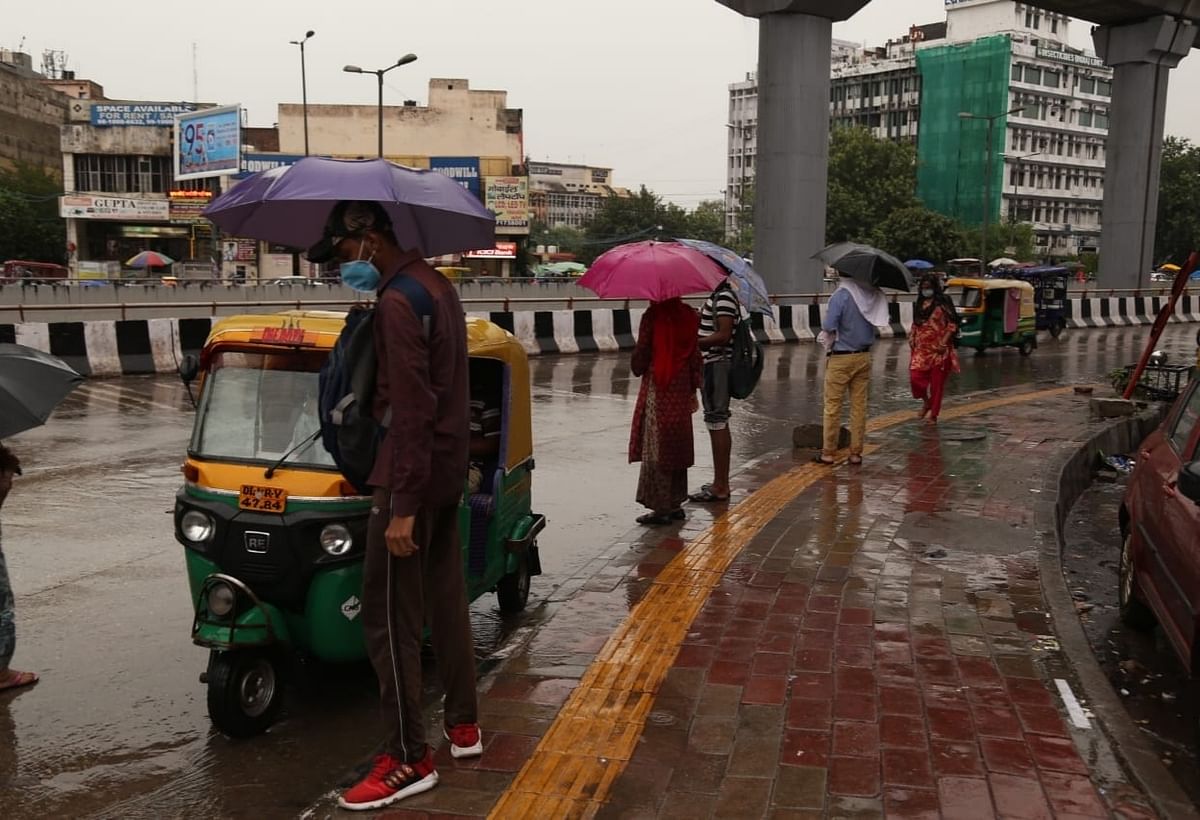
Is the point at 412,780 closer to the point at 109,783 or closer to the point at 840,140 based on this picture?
the point at 109,783

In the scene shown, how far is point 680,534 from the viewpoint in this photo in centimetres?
677

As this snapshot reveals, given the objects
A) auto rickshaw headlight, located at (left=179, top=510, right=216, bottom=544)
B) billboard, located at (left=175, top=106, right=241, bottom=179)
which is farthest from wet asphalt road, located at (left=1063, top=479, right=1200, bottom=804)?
billboard, located at (left=175, top=106, right=241, bottom=179)

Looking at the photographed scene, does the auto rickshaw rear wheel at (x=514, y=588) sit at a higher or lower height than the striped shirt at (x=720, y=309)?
lower

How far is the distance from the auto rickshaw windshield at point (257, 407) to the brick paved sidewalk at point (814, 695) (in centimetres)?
131

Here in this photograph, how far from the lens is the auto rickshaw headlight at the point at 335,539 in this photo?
3.99m

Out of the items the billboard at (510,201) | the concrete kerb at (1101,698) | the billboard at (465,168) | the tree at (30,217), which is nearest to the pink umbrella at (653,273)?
the concrete kerb at (1101,698)

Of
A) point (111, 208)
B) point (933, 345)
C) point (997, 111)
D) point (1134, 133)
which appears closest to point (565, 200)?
point (997, 111)

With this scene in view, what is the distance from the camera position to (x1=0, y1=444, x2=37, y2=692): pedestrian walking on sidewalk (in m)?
4.51

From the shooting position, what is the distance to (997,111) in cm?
8881

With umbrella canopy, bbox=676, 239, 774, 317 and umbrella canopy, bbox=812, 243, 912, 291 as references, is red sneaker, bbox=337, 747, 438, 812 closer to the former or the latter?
umbrella canopy, bbox=676, 239, 774, 317

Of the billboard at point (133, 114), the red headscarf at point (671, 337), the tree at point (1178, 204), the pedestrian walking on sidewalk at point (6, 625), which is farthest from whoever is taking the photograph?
the tree at point (1178, 204)

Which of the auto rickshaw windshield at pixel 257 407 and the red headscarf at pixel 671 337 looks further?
the red headscarf at pixel 671 337

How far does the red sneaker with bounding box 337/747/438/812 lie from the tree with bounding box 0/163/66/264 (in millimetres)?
61001

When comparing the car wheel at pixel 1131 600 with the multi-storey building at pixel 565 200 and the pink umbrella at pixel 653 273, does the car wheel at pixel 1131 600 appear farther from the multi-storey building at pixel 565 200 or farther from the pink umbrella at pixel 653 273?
the multi-storey building at pixel 565 200
